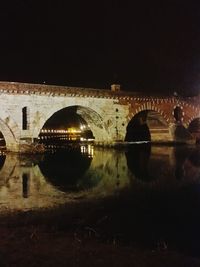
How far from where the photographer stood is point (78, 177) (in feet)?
65.8

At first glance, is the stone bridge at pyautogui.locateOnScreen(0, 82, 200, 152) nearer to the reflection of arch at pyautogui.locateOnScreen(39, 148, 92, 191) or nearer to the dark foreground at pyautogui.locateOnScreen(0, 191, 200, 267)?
the reflection of arch at pyautogui.locateOnScreen(39, 148, 92, 191)

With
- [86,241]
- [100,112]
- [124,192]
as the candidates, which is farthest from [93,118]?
[86,241]

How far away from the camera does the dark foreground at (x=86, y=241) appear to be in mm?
7801

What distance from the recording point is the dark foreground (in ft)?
25.6

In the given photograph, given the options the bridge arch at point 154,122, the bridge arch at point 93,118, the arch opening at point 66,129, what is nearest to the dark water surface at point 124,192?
the bridge arch at point 93,118

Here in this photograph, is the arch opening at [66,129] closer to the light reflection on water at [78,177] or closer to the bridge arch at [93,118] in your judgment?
the bridge arch at [93,118]

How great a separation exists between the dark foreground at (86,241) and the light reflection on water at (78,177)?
2081 millimetres

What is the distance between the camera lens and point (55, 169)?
2292 centimetres

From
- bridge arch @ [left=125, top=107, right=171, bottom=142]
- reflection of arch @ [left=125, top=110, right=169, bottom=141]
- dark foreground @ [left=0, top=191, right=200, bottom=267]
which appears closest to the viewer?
dark foreground @ [left=0, top=191, right=200, bottom=267]

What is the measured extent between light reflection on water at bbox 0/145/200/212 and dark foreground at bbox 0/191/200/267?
208cm

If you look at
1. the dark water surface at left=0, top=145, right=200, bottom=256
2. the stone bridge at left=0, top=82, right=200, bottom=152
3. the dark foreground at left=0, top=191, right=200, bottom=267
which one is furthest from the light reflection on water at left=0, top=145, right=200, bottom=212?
the stone bridge at left=0, top=82, right=200, bottom=152

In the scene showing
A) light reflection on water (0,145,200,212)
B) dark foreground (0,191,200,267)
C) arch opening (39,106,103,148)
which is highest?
arch opening (39,106,103,148)

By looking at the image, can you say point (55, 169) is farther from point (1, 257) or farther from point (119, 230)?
point (1, 257)

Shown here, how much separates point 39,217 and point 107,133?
28.1 meters
